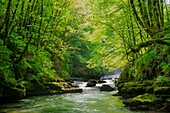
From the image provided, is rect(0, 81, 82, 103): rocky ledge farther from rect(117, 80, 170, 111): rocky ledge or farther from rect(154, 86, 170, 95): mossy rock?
rect(154, 86, 170, 95): mossy rock

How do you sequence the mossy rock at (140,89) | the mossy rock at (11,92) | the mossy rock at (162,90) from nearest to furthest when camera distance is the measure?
the mossy rock at (162,90) < the mossy rock at (140,89) < the mossy rock at (11,92)

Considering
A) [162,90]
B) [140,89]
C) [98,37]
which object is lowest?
[140,89]

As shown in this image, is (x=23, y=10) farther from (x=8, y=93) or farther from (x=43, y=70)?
(x=8, y=93)

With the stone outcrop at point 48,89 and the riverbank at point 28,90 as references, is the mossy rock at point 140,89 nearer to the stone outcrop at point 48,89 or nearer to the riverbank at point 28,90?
the riverbank at point 28,90

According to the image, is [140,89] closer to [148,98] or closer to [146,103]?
[148,98]

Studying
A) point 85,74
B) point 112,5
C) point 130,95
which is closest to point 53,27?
point 112,5

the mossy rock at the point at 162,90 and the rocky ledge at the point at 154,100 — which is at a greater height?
the mossy rock at the point at 162,90

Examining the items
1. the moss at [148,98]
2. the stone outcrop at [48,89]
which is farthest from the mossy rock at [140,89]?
the stone outcrop at [48,89]

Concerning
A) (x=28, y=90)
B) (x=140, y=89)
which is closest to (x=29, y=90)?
(x=28, y=90)

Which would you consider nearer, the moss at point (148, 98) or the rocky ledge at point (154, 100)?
the rocky ledge at point (154, 100)

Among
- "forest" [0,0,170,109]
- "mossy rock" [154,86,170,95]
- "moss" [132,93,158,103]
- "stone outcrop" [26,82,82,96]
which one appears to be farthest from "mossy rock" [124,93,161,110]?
"stone outcrop" [26,82,82,96]

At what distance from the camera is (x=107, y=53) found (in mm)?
18516

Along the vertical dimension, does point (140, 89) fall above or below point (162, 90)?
below

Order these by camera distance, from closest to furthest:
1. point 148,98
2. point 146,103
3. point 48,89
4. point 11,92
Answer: point 146,103, point 148,98, point 11,92, point 48,89
